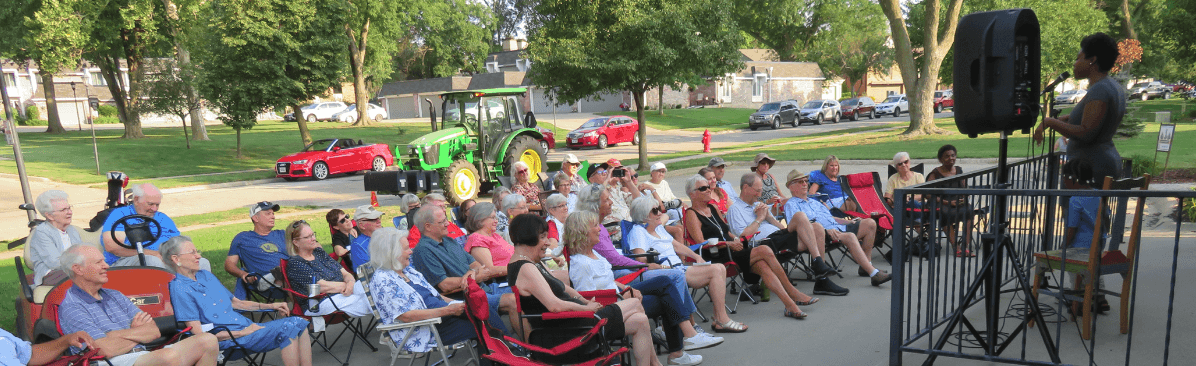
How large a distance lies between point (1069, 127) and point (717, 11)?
13249 millimetres

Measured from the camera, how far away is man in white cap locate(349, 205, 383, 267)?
19.7 feet

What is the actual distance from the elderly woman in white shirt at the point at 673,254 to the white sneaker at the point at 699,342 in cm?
33

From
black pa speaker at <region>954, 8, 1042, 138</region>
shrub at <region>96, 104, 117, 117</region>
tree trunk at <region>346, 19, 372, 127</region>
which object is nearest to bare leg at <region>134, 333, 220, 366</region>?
black pa speaker at <region>954, 8, 1042, 138</region>

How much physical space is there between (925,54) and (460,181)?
58.2 ft

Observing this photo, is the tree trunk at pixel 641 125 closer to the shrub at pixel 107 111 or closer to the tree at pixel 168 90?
the tree at pixel 168 90

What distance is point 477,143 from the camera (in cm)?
1482

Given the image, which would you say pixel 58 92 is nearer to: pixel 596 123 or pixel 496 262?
pixel 596 123

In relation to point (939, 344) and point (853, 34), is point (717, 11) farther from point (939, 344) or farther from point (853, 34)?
point (853, 34)

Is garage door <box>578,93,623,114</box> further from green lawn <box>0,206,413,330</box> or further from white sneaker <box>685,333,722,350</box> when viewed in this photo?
white sneaker <box>685,333,722,350</box>

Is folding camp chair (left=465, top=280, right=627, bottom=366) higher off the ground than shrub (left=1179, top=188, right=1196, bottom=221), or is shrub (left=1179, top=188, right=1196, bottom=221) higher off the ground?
folding camp chair (left=465, top=280, right=627, bottom=366)

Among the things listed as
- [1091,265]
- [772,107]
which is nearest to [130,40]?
[772,107]

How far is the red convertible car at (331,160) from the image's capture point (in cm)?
2080

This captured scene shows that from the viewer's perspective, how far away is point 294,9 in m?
21.8

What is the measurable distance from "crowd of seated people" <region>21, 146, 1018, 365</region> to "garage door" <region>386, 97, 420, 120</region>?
163 feet
